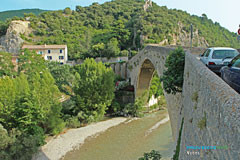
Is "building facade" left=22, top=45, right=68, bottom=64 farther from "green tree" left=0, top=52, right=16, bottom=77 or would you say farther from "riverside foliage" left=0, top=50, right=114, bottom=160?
"green tree" left=0, top=52, right=16, bottom=77

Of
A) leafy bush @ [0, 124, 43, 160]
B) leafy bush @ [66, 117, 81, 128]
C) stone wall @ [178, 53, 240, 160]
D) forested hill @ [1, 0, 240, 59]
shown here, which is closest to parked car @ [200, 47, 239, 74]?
stone wall @ [178, 53, 240, 160]

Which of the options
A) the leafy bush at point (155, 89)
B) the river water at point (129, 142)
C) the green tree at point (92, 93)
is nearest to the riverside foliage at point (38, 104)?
the green tree at point (92, 93)

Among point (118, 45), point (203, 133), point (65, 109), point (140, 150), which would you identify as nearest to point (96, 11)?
point (118, 45)

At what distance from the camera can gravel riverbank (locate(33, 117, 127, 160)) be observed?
50.9 feet

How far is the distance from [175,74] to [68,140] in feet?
44.5

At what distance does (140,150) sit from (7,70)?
19.7 m

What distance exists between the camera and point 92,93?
71.4 feet

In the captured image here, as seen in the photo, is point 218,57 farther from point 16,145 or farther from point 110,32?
point 110,32

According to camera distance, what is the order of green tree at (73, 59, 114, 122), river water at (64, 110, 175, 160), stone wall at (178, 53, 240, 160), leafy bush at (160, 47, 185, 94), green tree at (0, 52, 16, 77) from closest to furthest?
stone wall at (178, 53, 240, 160) < leafy bush at (160, 47, 185, 94) < river water at (64, 110, 175, 160) < green tree at (73, 59, 114, 122) < green tree at (0, 52, 16, 77)

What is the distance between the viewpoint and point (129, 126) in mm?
21734

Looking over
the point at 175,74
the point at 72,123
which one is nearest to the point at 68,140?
the point at 72,123

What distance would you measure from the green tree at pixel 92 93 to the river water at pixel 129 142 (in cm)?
285

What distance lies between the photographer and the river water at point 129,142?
1575 centimetres

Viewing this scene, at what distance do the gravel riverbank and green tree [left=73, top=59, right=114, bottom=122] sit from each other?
1.28 m
